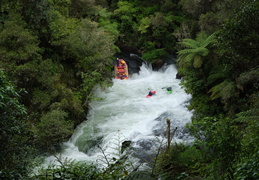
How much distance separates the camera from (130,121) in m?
11.2

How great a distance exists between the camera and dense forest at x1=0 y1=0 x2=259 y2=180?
3.56m

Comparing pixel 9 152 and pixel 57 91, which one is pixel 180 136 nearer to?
pixel 57 91

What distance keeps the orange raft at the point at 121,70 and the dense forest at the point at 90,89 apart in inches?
154

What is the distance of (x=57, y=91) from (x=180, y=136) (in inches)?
208

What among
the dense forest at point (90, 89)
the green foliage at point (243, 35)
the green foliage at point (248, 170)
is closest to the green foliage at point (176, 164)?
the dense forest at point (90, 89)

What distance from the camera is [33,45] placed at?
9.77 metres

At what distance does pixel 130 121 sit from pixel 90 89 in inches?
104

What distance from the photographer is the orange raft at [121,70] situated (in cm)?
1753

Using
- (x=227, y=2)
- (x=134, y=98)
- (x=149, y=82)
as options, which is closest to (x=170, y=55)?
(x=149, y=82)

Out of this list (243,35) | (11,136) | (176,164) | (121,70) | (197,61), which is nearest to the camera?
(11,136)

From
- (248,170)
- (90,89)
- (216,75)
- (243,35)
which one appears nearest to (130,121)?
(90,89)

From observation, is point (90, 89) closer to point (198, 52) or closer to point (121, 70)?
point (198, 52)

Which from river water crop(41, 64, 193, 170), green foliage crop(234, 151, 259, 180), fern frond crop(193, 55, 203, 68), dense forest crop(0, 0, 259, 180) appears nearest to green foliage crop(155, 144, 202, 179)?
dense forest crop(0, 0, 259, 180)

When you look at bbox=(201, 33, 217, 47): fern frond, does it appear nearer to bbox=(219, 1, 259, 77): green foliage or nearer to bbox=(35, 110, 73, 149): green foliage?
bbox=(219, 1, 259, 77): green foliage
